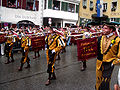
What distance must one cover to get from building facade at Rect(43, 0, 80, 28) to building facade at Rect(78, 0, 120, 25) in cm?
211

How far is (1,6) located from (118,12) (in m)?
22.6

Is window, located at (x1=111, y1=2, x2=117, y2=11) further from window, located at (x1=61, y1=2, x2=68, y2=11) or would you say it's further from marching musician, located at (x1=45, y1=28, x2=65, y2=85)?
marching musician, located at (x1=45, y1=28, x2=65, y2=85)

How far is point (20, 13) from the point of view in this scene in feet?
72.1

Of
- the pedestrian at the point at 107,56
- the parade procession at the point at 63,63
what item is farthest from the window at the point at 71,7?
the pedestrian at the point at 107,56

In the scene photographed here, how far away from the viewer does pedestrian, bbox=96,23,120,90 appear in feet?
12.0

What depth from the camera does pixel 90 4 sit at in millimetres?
32031

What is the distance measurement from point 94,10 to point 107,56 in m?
30.3

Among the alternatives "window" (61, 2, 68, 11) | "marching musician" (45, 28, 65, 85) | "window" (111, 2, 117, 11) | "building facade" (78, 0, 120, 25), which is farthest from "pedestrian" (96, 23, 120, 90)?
"window" (111, 2, 117, 11)

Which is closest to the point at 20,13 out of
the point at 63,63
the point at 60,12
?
the point at 60,12

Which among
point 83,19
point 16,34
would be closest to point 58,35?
point 16,34

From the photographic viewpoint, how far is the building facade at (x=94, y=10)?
29.8 m

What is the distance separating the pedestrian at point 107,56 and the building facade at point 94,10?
1019 inches

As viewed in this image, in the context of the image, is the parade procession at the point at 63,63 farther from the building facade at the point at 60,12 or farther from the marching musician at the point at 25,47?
the building facade at the point at 60,12

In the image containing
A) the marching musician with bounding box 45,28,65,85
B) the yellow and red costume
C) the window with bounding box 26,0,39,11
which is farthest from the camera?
the window with bounding box 26,0,39,11
